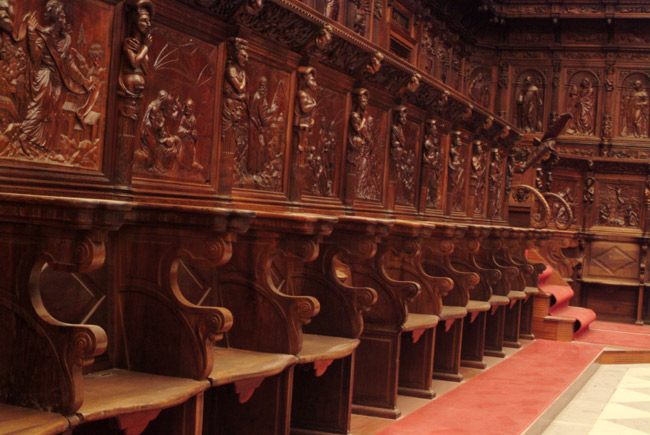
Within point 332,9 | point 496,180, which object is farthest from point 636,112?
point 332,9

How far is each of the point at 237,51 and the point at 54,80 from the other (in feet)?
3.59

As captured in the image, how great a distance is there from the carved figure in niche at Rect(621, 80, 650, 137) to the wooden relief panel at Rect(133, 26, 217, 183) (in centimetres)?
1129

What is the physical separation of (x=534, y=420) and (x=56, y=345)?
10.9 ft

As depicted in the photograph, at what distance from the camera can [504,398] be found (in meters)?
5.29

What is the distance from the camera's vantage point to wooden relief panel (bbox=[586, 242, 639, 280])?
12219 mm

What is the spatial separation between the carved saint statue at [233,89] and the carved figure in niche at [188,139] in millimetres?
188

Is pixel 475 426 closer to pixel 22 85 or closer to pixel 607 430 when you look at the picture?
pixel 607 430

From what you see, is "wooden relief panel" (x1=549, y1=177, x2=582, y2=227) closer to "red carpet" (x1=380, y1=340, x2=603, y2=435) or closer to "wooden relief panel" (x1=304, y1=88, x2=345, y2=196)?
"red carpet" (x1=380, y1=340, x2=603, y2=435)

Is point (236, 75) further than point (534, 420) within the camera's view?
No

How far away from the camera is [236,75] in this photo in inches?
143

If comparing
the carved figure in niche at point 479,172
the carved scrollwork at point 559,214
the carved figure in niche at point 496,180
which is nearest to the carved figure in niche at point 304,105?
the carved figure in niche at point 479,172

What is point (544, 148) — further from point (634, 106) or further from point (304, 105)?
point (304, 105)

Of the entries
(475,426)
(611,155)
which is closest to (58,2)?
(475,426)

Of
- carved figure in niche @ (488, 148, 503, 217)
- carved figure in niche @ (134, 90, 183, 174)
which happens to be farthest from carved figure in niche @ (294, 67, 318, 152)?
carved figure in niche @ (488, 148, 503, 217)
